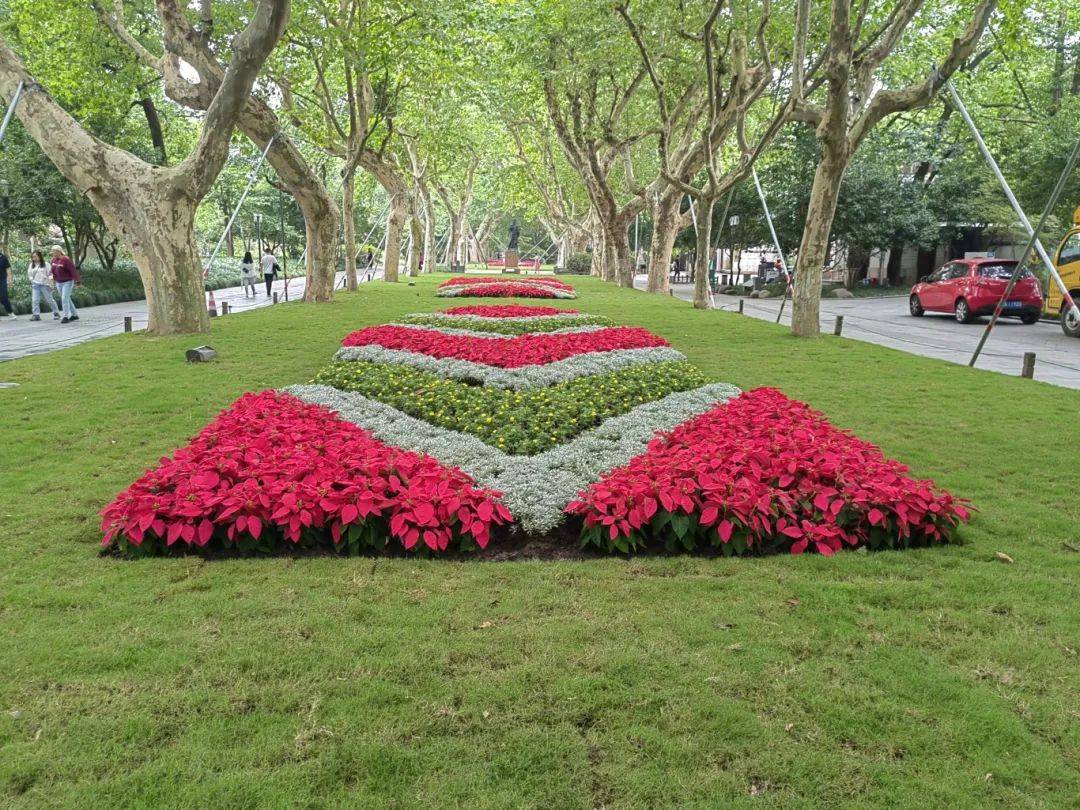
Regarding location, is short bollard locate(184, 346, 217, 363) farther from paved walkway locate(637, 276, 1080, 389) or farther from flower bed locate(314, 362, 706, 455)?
paved walkway locate(637, 276, 1080, 389)

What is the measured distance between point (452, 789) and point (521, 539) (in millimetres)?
2407

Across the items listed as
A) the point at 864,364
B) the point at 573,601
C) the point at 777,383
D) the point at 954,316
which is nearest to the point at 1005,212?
the point at 954,316

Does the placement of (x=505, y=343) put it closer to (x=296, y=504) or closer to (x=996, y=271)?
(x=296, y=504)

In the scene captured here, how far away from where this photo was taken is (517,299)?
23.6m

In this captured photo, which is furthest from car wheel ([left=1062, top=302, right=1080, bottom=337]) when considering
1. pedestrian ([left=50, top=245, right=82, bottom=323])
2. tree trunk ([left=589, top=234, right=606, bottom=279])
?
tree trunk ([left=589, top=234, right=606, bottom=279])

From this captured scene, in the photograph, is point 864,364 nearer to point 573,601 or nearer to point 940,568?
point 940,568

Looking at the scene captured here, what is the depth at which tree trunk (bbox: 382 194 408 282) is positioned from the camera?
3038cm

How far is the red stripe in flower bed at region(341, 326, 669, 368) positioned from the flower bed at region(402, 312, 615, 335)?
0.94 meters

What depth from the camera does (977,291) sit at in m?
20.3

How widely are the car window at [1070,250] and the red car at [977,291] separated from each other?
1.90 meters

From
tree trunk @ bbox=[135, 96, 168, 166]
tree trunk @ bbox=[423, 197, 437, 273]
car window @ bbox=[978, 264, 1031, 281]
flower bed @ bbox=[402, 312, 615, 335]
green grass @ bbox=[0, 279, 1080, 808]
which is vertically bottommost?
green grass @ bbox=[0, 279, 1080, 808]

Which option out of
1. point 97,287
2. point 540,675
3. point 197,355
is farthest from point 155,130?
point 540,675

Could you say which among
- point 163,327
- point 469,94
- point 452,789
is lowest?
point 452,789

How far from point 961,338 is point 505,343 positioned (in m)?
11.6
